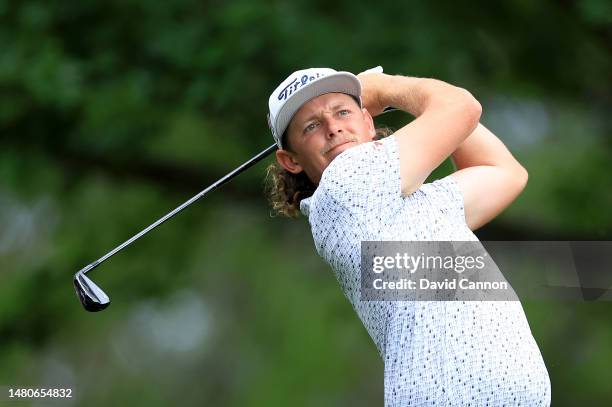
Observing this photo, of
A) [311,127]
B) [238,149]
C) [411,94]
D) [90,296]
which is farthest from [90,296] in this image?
[238,149]

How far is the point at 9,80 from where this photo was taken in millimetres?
6602

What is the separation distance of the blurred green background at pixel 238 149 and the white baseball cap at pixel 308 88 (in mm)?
3411

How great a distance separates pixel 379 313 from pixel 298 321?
547 centimetres

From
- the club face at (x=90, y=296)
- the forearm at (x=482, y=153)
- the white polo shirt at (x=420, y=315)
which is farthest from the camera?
the club face at (x=90, y=296)

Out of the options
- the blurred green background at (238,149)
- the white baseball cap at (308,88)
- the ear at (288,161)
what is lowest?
the ear at (288,161)

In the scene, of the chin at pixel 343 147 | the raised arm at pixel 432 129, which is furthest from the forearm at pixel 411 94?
the chin at pixel 343 147

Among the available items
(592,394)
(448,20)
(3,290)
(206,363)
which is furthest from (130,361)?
(448,20)

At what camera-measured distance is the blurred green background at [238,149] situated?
656 cm

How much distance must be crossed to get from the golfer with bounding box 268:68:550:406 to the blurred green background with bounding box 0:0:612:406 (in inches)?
133

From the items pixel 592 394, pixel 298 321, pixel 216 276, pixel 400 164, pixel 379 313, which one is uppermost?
pixel 216 276

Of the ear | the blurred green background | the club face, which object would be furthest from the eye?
the blurred green background

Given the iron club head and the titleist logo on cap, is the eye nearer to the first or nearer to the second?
the titleist logo on cap

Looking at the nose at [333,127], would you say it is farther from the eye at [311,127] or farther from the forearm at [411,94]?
the forearm at [411,94]

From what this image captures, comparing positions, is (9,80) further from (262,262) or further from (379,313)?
(379,313)
